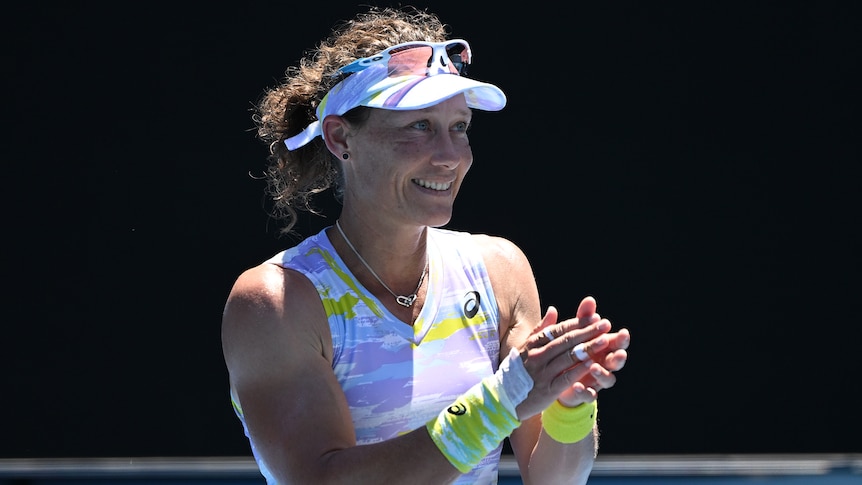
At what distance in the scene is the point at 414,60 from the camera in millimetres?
1999

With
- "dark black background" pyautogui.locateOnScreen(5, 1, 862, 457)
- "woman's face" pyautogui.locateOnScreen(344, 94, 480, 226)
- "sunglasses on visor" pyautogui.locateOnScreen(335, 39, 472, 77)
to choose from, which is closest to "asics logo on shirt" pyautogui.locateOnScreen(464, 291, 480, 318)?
"woman's face" pyautogui.locateOnScreen(344, 94, 480, 226)

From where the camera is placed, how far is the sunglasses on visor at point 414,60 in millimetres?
1983

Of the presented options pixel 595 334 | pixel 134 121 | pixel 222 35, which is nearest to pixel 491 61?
pixel 222 35

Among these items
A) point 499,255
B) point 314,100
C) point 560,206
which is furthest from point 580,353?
point 560,206

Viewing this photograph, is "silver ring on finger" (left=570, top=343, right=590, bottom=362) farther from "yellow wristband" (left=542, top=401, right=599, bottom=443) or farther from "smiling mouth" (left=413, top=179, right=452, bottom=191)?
"smiling mouth" (left=413, top=179, right=452, bottom=191)

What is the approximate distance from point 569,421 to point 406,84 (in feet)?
2.07

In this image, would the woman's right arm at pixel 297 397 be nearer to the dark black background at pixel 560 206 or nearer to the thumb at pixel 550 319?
the thumb at pixel 550 319

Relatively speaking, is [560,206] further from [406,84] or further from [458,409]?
[458,409]

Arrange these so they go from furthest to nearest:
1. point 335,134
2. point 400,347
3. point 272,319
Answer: point 335,134 → point 400,347 → point 272,319

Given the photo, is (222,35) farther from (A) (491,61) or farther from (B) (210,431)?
(B) (210,431)

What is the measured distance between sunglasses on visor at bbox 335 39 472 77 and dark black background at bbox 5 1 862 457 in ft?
3.49

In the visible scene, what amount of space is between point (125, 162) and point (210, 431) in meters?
0.78

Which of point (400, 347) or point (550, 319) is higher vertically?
point (550, 319)

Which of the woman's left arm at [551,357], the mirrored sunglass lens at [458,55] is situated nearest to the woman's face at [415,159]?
the mirrored sunglass lens at [458,55]
